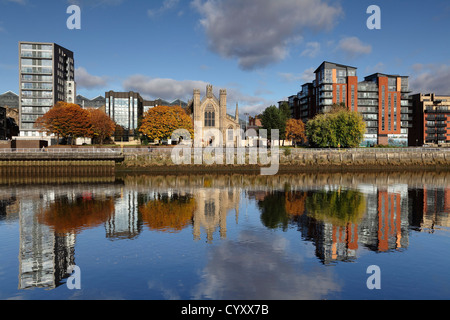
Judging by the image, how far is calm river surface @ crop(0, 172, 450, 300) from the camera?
53.9 ft

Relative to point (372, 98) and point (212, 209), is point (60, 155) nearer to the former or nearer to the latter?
point (212, 209)

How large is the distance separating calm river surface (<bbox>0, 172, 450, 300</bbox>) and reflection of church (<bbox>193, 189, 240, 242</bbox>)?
14cm

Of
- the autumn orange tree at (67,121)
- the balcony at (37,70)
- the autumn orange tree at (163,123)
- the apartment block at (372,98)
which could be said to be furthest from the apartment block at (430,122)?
the balcony at (37,70)

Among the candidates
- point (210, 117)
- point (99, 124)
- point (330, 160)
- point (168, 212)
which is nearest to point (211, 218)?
point (168, 212)

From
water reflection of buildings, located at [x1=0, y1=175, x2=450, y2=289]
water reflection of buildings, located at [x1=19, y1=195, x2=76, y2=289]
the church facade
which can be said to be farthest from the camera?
the church facade

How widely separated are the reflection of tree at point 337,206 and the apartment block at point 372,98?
3702 inches

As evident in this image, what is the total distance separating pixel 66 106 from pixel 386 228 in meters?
100

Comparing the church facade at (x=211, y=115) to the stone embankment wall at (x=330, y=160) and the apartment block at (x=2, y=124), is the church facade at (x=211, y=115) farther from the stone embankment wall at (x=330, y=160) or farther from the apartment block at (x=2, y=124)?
the apartment block at (x=2, y=124)

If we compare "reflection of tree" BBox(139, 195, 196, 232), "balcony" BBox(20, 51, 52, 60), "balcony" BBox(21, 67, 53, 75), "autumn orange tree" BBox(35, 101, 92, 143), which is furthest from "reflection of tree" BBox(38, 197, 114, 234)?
"balcony" BBox(20, 51, 52, 60)

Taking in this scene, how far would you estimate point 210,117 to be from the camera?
119 meters

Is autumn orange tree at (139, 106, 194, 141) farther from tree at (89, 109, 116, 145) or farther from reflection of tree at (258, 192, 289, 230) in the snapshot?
reflection of tree at (258, 192, 289, 230)

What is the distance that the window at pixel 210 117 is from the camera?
118 metres

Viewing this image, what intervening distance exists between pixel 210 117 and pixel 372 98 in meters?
73.3
